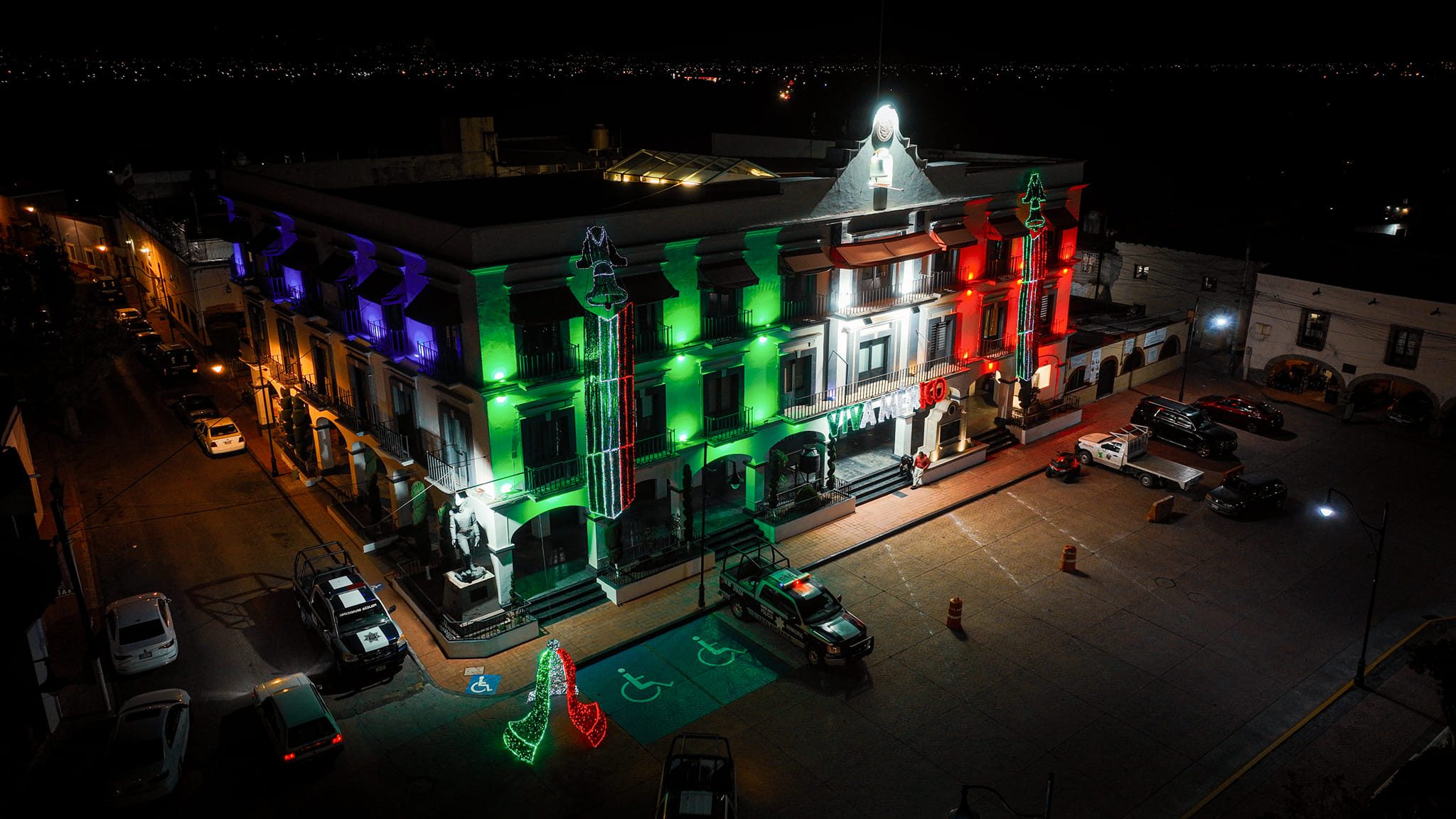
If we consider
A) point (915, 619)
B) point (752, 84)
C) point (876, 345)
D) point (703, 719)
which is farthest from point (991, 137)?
point (703, 719)

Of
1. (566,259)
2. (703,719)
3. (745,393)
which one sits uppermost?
(566,259)

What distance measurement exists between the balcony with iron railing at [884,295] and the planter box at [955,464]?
6890 millimetres

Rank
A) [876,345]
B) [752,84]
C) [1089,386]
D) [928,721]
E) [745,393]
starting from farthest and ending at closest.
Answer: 1. [752,84]
2. [1089,386]
3. [876,345]
4. [745,393]
5. [928,721]

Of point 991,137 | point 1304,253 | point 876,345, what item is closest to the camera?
point 876,345

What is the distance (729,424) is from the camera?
1331 inches

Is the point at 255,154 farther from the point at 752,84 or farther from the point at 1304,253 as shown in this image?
the point at 1304,253

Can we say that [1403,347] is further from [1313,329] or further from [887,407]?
[887,407]

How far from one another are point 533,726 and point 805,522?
1379 centimetres

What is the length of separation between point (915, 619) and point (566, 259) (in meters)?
15.5

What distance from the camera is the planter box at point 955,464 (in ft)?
127

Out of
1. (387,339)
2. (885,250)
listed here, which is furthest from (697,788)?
(885,250)

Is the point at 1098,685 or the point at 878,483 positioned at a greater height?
the point at 878,483

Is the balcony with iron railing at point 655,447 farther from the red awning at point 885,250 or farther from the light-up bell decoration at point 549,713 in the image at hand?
the red awning at point 885,250

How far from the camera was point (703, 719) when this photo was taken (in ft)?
82.0
